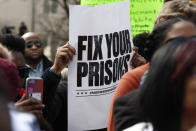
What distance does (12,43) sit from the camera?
4.22 meters

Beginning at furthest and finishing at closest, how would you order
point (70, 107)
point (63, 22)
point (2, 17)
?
point (2, 17) < point (63, 22) < point (70, 107)

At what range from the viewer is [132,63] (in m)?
3.47

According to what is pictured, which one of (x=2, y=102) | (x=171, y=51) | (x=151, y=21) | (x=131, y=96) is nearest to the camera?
(x=2, y=102)

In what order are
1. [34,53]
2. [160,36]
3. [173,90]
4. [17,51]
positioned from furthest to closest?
[34,53]
[17,51]
[160,36]
[173,90]

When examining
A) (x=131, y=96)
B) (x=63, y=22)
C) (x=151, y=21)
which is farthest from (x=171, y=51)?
(x=63, y=22)

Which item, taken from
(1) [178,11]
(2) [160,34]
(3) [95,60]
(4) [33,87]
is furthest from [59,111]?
(2) [160,34]

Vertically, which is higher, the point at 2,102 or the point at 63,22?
the point at 2,102

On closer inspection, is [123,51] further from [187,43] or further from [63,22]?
[63,22]

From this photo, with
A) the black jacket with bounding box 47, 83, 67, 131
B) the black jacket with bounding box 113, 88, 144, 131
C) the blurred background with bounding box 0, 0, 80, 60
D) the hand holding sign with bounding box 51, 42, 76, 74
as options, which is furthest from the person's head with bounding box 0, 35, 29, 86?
the blurred background with bounding box 0, 0, 80, 60

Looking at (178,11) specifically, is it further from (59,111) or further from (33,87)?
(59,111)

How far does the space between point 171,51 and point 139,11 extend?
245 centimetres

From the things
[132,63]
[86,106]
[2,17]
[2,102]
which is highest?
[2,102]

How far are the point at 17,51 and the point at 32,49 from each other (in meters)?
2.19

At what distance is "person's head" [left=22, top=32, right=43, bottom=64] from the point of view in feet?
20.0
